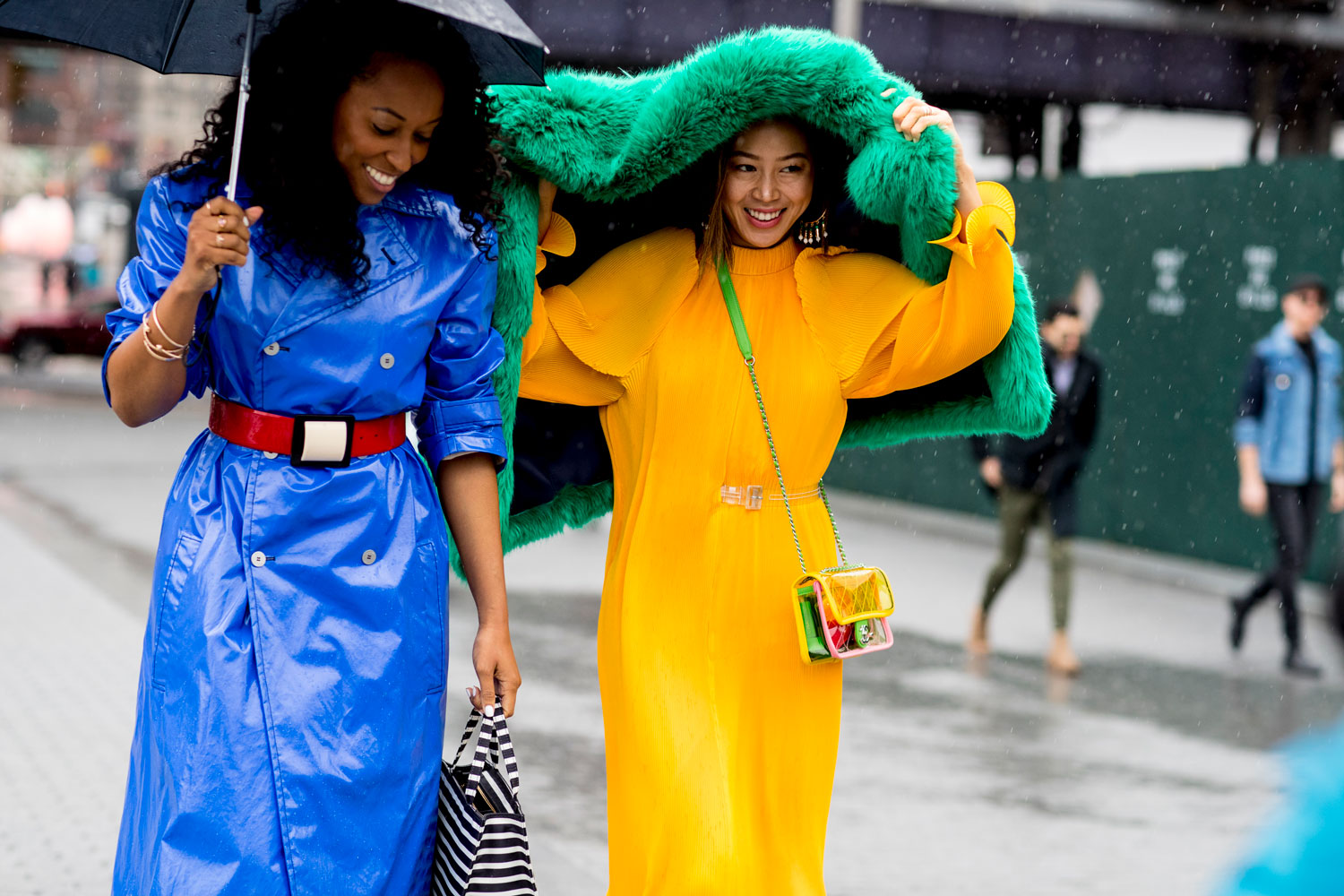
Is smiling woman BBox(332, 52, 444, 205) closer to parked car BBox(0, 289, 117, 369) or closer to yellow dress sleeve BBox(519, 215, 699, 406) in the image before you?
yellow dress sleeve BBox(519, 215, 699, 406)

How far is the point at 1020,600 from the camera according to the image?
11.5 meters

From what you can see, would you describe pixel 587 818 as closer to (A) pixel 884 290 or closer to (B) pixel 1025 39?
(A) pixel 884 290

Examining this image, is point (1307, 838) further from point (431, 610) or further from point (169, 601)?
point (169, 601)

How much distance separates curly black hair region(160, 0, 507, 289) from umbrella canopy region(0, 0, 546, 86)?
0.09 meters

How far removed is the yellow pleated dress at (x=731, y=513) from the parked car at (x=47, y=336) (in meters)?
30.4

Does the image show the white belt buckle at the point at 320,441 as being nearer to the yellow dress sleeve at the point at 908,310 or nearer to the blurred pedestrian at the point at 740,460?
the blurred pedestrian at the point at 740,460

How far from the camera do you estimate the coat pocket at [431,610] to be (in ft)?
9.52

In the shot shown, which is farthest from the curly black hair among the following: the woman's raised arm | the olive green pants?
the olive green pants

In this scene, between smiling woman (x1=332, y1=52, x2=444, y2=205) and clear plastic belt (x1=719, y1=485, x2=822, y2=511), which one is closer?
smiling woman (x1=332, y1=52, x2=444, y2=205)

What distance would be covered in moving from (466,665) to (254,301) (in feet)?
19.1

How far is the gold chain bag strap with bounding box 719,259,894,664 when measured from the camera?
3594mm

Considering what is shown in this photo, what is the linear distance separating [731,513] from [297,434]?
3.87ft

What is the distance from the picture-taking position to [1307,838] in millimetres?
1493

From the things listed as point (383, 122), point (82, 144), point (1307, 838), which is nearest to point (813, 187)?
point (383, 122)
